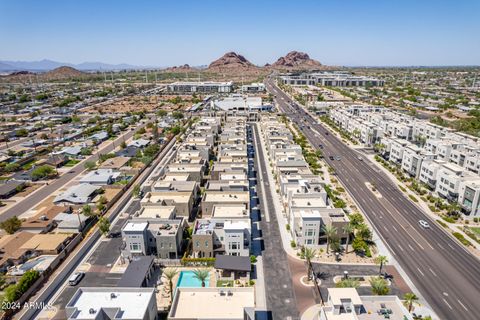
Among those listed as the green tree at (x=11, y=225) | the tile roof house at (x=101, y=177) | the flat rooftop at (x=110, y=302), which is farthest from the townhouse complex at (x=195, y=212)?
the green tree at (x=11, y=225)

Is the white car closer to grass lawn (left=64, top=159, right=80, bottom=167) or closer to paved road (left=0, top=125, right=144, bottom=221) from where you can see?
paved road (left=0, top=125, right=144, bottom=221)

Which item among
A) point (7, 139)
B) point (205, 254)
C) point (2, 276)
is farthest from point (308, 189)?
point (7, 139)

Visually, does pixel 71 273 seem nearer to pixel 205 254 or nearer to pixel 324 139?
pixel 205 254

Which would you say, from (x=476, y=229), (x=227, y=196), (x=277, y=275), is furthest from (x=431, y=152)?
(x=277, y=275)

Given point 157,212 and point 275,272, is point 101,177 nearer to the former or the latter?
point 157,212

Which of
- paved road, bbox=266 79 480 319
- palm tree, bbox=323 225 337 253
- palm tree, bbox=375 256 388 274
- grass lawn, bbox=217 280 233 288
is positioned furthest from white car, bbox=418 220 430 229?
grass lawn, bbox=217 280 233 288

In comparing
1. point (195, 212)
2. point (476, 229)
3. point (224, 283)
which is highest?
point (195, 212)

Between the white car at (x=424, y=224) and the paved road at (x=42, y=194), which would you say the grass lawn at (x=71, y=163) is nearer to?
the paved road at (x=42, y=194)
